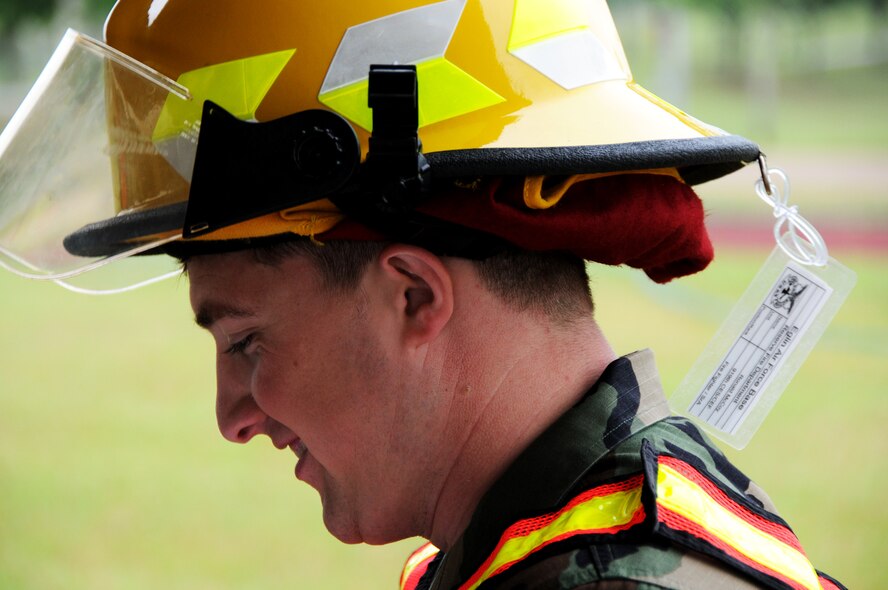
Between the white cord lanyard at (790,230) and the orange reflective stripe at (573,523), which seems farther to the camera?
the white cord lanyard at (790,230)

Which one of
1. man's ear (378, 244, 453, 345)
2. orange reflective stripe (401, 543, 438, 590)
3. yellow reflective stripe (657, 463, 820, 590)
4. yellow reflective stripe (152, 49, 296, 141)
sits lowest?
orange reflective stripe (401, 543, 438, 590)

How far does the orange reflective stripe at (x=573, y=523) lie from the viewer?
142cm

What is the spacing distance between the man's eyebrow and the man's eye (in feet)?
0.14

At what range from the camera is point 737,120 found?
Result: 87.8ft

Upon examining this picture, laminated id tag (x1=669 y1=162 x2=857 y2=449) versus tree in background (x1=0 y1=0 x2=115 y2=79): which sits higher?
laminated id tag (x1=669 y1=162 x2=857 y2=449)

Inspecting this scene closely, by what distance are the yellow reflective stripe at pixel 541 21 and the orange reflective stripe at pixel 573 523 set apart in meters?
0.62

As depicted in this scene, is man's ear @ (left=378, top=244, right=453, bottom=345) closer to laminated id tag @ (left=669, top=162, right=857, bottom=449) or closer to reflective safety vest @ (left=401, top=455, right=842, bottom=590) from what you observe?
reflective safety vest @ (left=401, top=455, right=842, bottom=590)

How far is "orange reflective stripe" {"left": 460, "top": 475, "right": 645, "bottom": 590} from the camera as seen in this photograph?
55.9 inches

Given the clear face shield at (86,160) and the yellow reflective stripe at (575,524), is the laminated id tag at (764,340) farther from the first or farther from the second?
the clear face shield at (86,160)

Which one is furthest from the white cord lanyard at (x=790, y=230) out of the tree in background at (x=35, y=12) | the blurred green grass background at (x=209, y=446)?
the tree in background at (x=35, y=12)

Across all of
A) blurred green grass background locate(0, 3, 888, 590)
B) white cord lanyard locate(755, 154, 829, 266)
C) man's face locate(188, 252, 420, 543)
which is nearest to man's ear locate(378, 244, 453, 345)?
man's face locate(188, 252, 420, 543)

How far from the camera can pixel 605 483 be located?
1.52 m

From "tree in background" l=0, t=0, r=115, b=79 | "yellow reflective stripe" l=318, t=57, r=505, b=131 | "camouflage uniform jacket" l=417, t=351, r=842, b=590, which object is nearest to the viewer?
"camouflage uniform jacket" l=417, t=351, r=842, b=590

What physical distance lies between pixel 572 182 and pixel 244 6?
1.68ft
